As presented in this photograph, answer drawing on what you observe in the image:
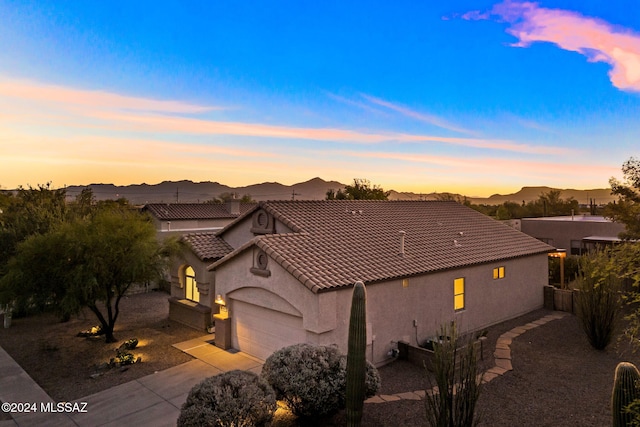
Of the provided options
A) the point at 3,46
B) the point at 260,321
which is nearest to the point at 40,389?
the point at 260,321

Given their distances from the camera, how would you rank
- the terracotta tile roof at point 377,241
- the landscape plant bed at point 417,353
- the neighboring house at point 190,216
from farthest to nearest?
the neighboring house at point 190,216
the terracotta tile roof at point 377,241
the landscape plant bed at point 417,353

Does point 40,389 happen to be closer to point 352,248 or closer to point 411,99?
point 352,248

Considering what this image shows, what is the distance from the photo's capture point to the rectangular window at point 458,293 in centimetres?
1669

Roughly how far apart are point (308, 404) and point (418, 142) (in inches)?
1099

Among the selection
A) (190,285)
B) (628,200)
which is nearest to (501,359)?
(190,285)

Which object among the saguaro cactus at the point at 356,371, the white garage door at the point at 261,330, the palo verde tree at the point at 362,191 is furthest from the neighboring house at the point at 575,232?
the saguaro cactus at the point at 356,371

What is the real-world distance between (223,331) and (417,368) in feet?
25.3

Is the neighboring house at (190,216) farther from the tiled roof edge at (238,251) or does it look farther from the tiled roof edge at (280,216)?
the tiled roof edge at (238,251)

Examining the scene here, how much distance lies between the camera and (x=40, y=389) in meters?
12.0

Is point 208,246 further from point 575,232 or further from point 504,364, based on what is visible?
point 575,232

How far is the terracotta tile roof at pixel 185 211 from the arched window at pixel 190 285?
15.2 metres

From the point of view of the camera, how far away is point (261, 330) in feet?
46.9

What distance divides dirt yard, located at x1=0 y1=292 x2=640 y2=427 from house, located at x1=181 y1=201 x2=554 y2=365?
5.38ft

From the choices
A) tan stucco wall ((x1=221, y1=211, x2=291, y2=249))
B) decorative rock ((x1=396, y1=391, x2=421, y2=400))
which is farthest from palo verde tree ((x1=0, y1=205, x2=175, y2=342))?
decorative rock ((x1=396, y1=391, x2=421, y2=400))
